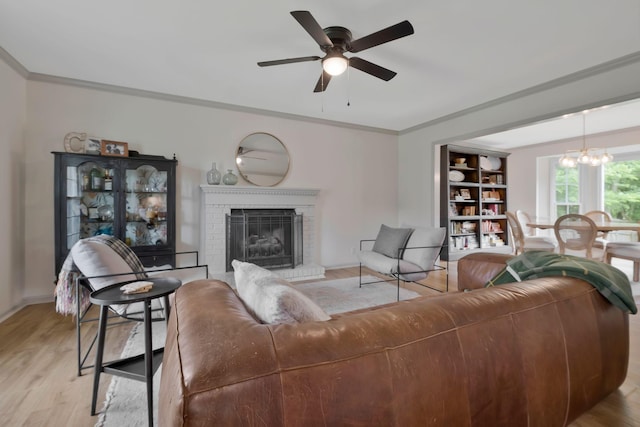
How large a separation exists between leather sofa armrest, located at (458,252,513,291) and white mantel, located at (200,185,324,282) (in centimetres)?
233

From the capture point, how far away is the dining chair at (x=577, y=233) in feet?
11.9

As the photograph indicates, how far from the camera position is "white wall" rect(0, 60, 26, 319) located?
8.87 feet

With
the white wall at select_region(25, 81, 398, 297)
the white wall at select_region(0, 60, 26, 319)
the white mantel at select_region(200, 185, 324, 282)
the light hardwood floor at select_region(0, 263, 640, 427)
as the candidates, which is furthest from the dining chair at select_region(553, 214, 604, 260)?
the white wall at select_region(0, 60, 26, 319)

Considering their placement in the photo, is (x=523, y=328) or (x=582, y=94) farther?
(x=582, y=94)

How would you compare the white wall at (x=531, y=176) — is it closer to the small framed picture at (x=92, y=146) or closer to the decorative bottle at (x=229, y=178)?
the decorative bottle at (x=229, y=178)

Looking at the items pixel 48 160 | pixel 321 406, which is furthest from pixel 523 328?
pixel 48 160

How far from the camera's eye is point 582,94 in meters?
3.05

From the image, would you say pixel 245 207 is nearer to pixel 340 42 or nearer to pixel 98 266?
pixel 98 266

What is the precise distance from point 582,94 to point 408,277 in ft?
8.74

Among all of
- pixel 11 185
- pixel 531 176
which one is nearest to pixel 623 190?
pixel 531 176

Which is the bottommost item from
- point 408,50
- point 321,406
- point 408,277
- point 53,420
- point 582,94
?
point 53,420

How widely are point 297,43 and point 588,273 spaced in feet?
8.55

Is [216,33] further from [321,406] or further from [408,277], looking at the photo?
[408,277]

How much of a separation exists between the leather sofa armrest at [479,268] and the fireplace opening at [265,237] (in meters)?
2.52
